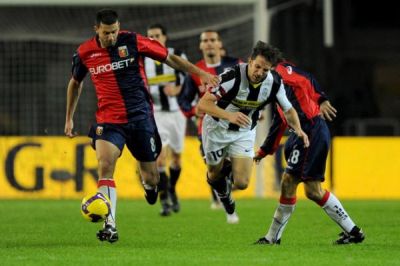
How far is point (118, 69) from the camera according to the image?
1075 centimetres

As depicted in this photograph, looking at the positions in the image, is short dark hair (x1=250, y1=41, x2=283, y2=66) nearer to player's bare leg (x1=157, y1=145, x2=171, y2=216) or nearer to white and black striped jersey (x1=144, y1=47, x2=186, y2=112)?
player's bare leg (x1=157, y1=145, x2=171, y2=216)

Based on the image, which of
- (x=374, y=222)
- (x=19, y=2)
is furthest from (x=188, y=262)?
(x=19, y=2)

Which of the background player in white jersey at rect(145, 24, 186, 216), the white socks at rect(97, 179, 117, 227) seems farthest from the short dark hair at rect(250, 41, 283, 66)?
the background player in white jersey at rect(145, 24, 186, 216)

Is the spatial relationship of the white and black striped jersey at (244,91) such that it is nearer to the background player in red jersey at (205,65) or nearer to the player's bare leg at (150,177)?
the player's bare leg at (150,177)

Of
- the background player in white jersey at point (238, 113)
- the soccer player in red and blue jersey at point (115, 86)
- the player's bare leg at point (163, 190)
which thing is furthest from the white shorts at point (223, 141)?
the player's bare leg at point (163, 190)

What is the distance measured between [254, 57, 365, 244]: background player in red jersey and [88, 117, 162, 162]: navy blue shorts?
4.25 feet

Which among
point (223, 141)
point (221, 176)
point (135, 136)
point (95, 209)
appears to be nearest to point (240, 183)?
point (221, 176)

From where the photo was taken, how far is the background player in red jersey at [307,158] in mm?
10219

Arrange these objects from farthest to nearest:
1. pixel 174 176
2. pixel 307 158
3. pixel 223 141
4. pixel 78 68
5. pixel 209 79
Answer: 1. pixel 174 176
2. pixel 223 141
3. pixel 78 68
4. pixel 307 158
5. pixel 209 79

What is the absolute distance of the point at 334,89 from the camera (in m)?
26.9

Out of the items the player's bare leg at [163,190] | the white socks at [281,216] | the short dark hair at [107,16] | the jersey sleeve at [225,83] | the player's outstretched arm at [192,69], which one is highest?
the short dark hair at [107,16]

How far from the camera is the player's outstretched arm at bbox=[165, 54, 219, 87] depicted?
32.9ft

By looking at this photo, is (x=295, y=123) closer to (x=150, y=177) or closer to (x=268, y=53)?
(x=268, y=53)

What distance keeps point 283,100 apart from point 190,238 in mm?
1826
